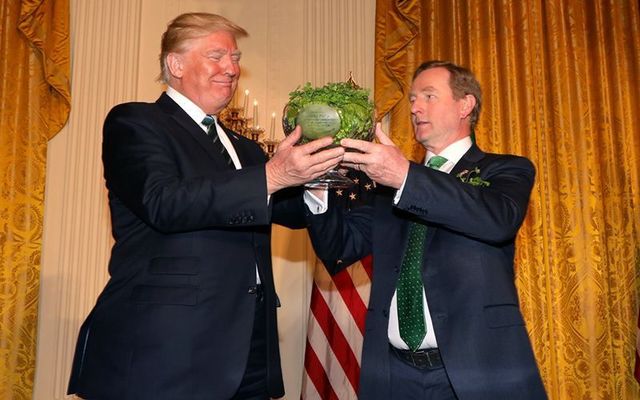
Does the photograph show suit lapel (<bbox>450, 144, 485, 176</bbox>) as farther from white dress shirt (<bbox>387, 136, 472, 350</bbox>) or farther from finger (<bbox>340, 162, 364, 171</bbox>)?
finger (<bbox>340, 162, 364, 171</bbox>)

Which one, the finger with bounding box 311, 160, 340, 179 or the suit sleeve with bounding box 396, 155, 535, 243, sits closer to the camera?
the finger with bounding box 311, 160, 340, 179

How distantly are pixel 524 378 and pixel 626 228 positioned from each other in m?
3.25

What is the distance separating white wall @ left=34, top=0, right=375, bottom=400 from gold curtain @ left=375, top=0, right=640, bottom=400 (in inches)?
16.7

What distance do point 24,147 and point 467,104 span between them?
122 inches

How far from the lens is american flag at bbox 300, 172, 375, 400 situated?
14.3 feet

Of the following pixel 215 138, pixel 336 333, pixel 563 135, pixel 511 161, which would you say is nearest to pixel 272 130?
pixel 336 333

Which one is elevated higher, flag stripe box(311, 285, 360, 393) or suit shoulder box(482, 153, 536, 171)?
suit shoulder box(482, 153, 536, 171)

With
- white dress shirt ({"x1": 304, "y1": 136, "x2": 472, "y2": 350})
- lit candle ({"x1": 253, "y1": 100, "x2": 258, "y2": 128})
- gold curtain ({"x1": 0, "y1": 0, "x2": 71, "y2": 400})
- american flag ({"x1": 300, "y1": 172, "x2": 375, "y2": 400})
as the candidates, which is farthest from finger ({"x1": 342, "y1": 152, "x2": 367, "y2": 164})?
gold curtain ({"x1": 0, "y1": 0, "x2": 71, "y2": 400})

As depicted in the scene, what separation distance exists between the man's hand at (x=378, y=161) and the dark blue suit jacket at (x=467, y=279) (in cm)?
5

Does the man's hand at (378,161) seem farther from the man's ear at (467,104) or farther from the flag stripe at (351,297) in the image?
the flag stripe at (351,297)

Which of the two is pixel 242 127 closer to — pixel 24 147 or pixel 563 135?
pixel 24 147

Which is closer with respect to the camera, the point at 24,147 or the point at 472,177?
the point at 472,177

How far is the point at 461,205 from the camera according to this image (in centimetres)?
208

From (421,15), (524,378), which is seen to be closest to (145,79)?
(421,15)
